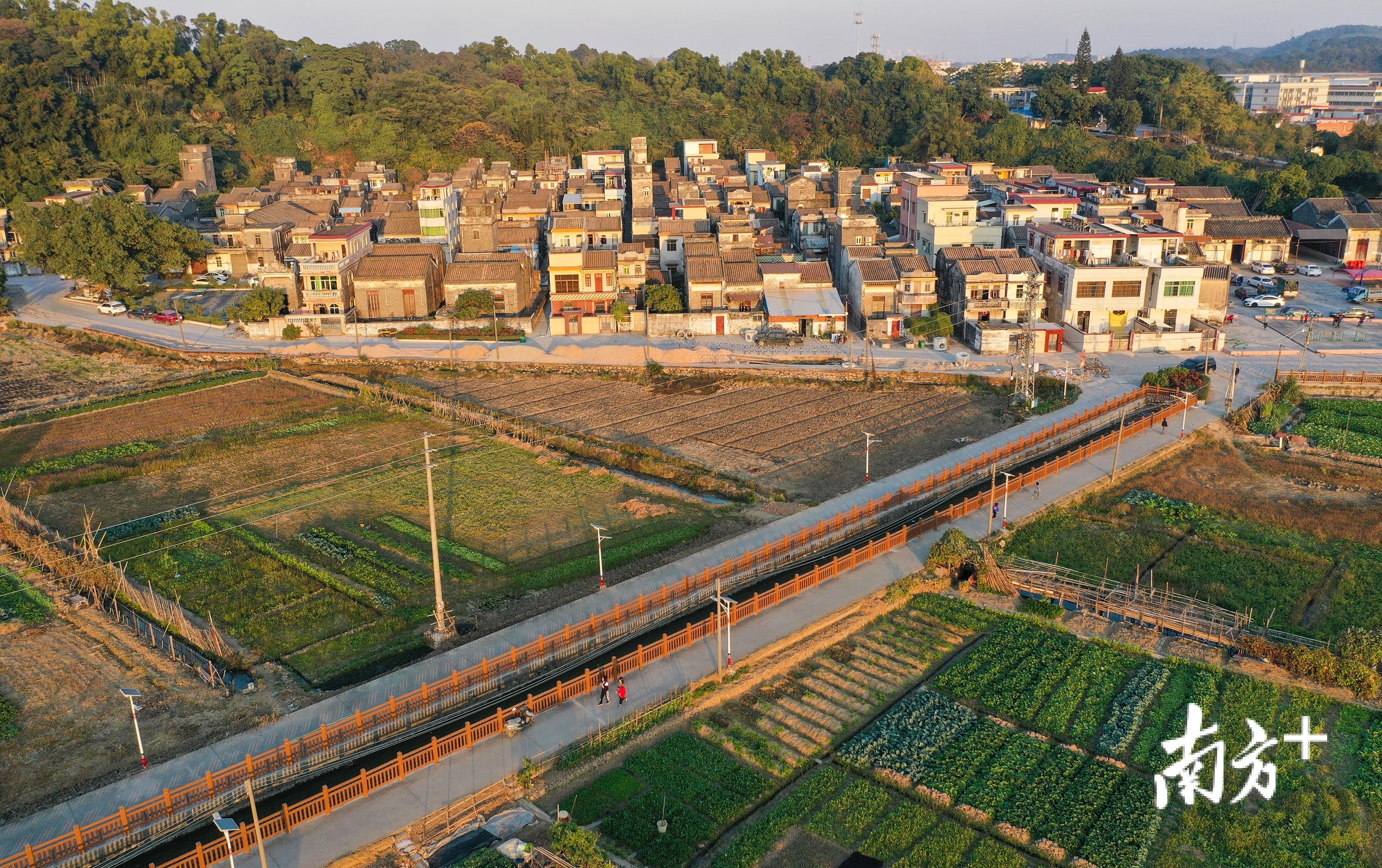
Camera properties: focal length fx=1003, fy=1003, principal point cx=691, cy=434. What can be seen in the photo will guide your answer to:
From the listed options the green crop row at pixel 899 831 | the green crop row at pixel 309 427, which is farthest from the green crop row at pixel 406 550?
the green crop row at pixel 899 831

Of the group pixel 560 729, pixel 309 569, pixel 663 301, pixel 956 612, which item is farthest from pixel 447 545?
pixel 663 301

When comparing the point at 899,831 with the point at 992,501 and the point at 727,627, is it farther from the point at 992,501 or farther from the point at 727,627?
the point at 992,501

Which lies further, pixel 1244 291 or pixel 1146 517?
pixel 1244 291

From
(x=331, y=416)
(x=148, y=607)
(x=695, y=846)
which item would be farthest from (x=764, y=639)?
(x=331, y=416)

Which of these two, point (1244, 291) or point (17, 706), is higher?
point (1244, 291)

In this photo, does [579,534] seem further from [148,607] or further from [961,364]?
[961,364]

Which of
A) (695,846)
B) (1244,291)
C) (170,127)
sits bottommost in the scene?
(695,846)

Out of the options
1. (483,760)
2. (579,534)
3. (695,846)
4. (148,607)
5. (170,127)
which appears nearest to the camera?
(695,846)

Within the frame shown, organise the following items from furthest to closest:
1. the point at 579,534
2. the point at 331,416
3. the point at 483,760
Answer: the point at 331,416
the point at 579,534
the point at 483,760
